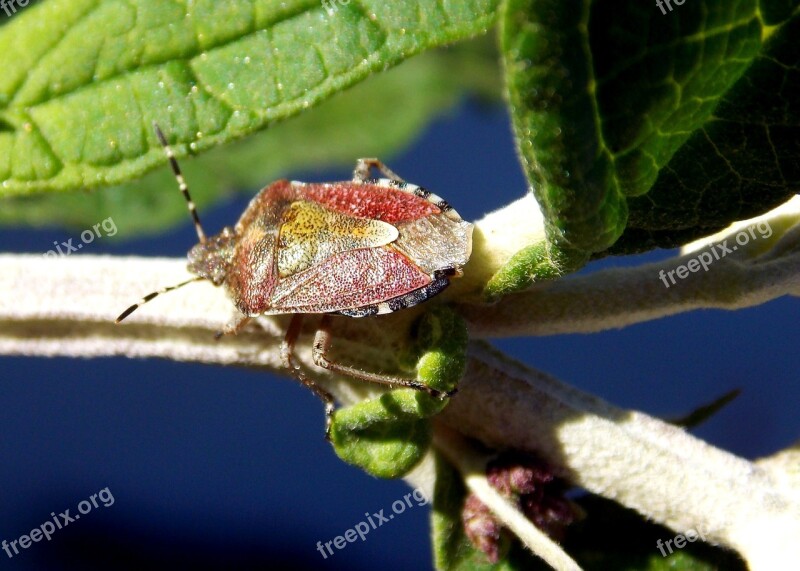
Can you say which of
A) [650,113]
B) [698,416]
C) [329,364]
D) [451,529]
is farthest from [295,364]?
[650,113]

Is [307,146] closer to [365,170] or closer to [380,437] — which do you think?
[365,170]

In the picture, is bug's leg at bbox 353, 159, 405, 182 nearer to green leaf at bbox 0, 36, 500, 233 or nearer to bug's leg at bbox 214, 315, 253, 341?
bug's leg at bbox 214, 315, 253, 341

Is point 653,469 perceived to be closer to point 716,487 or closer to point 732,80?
point 716,487

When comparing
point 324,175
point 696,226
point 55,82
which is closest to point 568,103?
point 696,226

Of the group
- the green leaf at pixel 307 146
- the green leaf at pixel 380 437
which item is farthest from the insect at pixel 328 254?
the green leaf at pixel 307 146

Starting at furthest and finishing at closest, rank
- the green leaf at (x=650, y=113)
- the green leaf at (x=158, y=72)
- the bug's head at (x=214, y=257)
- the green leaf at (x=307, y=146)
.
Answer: the green leaf at (x=307, y=146) → the bug's head at (x=214, y=257) → the green leaf at (x=158, y=72) → the green leaf at (x=650, y=113)

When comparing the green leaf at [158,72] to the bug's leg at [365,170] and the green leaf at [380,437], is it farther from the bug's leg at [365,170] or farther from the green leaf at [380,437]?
the bug's leg at [365,170]

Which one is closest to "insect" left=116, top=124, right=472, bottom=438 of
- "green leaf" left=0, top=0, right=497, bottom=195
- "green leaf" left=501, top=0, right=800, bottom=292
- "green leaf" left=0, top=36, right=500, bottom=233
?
"green leaf" left=0, top=0, right=497, bottom=195
